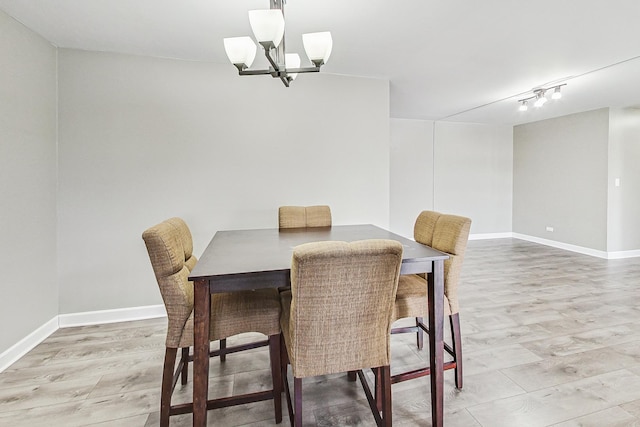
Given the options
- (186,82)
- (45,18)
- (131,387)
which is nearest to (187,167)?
(186,82)

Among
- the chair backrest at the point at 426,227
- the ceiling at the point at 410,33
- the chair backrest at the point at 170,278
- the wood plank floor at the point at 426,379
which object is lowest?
the wood plank floor at the point at 426,379

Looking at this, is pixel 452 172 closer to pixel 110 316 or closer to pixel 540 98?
pixel 540 98

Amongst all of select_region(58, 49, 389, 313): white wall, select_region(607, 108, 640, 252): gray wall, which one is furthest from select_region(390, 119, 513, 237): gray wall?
select_region(58, 49, 389, 313): white wall

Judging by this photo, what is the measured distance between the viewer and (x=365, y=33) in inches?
93.8

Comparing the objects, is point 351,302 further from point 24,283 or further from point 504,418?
point 24,283

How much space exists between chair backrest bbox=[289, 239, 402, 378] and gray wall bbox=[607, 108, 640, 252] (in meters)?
5.42

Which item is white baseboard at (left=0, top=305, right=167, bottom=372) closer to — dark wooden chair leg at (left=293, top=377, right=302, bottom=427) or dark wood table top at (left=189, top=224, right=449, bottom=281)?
dark wood table top at (left=189, top=224, right=449, bottom=281)

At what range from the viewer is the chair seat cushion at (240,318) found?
1.40 m

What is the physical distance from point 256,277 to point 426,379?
4.39ft

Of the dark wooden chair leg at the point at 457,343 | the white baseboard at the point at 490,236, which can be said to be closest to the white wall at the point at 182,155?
the dark wooden chair leg at the point at 457,343

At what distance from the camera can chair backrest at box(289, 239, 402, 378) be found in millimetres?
1115

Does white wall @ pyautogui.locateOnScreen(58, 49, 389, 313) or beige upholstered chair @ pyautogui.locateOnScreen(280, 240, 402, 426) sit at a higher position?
white wall @ pyautogui.locateOnScreen(58, 49, 389, 313)

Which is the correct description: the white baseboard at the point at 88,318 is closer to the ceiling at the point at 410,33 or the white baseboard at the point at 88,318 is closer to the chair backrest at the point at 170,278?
the chair backrest at the point at 170,278

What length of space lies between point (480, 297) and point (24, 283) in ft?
13.1
